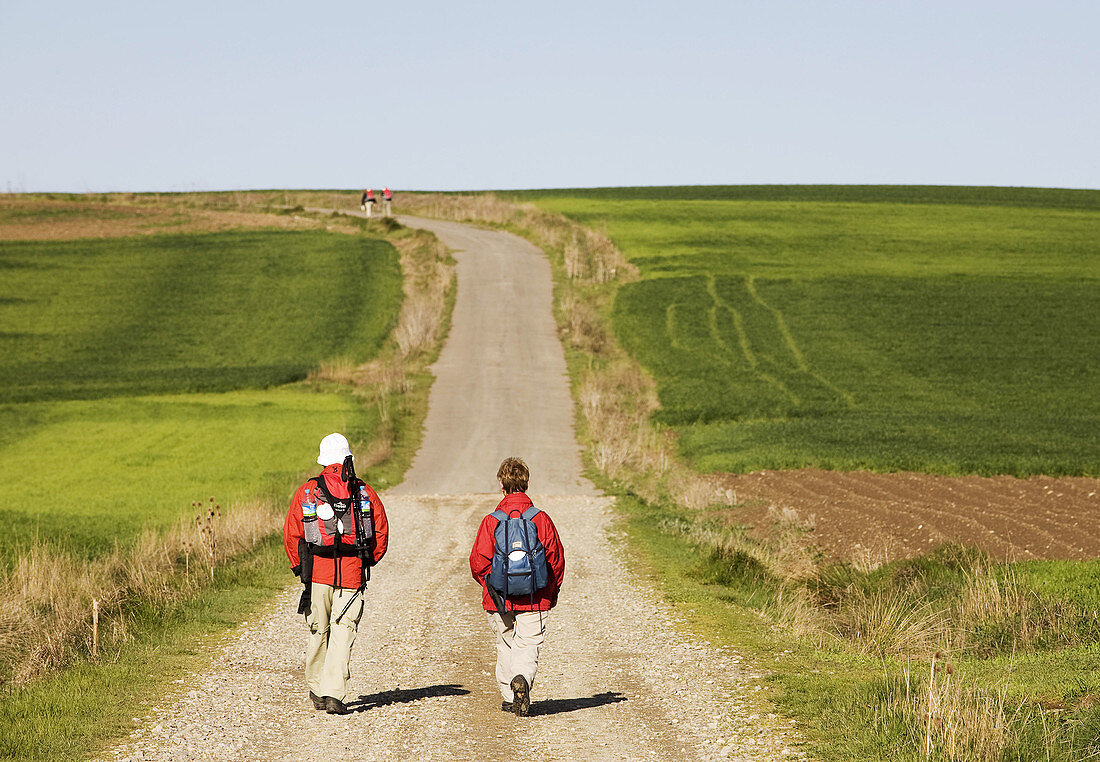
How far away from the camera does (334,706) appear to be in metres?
9.16

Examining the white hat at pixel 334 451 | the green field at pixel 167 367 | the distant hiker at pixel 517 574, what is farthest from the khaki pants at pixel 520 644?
the green field at pixel 167 367

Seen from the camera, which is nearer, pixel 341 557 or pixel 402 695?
pixel 341 557

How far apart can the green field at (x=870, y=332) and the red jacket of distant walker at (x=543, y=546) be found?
17914mm

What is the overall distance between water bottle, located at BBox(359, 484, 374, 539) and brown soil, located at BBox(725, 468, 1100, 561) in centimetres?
1013

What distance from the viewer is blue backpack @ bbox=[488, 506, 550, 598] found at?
8703mm

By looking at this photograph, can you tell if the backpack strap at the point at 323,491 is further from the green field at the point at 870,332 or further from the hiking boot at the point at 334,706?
the green field at the point at 870,332

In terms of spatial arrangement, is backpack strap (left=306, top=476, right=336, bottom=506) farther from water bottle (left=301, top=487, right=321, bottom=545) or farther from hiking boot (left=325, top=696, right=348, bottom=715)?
hiking boot (left=325, top=696, right=348, bottom=715)

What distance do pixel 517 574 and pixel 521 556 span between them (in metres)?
0.15

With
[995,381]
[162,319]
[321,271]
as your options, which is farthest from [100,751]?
[321,271]

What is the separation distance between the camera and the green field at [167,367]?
25.1 metres

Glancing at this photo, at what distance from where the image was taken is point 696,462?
28.2 meters

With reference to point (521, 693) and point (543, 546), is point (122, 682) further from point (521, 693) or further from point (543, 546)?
point (543, 546)

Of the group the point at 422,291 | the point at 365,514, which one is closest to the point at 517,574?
the point at 365,514

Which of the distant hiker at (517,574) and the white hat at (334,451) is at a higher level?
the white hat at (334,451)
